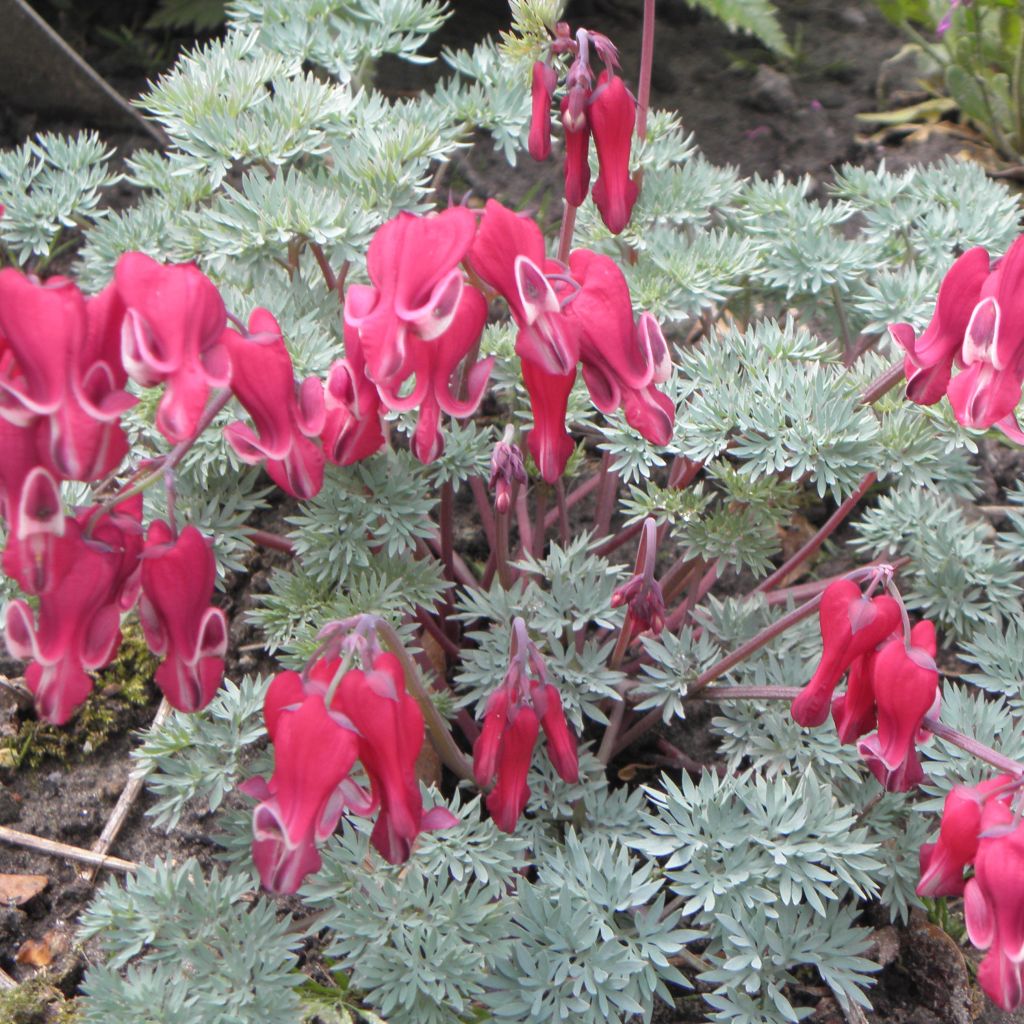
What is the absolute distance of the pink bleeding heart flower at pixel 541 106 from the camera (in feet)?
6.63

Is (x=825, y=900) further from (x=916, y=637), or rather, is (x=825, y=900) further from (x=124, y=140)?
(x=124, y=140)

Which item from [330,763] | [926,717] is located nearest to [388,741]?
[330,763]

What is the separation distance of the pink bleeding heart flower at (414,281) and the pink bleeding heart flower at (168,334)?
0.65ft

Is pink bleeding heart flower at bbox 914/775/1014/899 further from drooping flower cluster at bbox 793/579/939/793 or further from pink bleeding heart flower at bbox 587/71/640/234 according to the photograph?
pink bleeding heart flower at bbox 587/71/640/234

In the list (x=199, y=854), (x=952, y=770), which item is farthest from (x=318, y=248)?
(x=952, y=770)

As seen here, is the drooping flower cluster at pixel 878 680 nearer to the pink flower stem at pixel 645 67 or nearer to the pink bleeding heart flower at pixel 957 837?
the pink bleeding heart flower at pixel 957 837

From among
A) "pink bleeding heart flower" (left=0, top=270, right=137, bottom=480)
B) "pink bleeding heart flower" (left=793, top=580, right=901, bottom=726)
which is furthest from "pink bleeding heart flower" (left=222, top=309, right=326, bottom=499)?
"pink bleeding heart flower" (left=793, top=580, right=901, bottom=726)

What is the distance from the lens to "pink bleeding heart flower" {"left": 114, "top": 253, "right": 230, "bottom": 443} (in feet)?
3.97

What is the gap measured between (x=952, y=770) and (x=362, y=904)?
0.98 m

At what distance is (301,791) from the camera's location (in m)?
1.29

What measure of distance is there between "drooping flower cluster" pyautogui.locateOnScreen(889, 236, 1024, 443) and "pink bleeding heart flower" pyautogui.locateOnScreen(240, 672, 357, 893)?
3.04 ft

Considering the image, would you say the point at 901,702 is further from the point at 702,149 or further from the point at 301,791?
the point at 702,149

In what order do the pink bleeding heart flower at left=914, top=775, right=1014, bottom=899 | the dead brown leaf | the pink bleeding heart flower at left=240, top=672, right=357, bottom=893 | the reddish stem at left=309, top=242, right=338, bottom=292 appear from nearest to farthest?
1. the pink bleeding heart flower at left=240, top=672, right=357, bottom=893
2. the pink bleeding heart flower at left=914, top=775, right=1014, bottom=899
3. the dead brown leaf
4. the reddish stem at left=309, top=242, right=338, bottom=292

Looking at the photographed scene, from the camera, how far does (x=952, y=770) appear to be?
190cm
